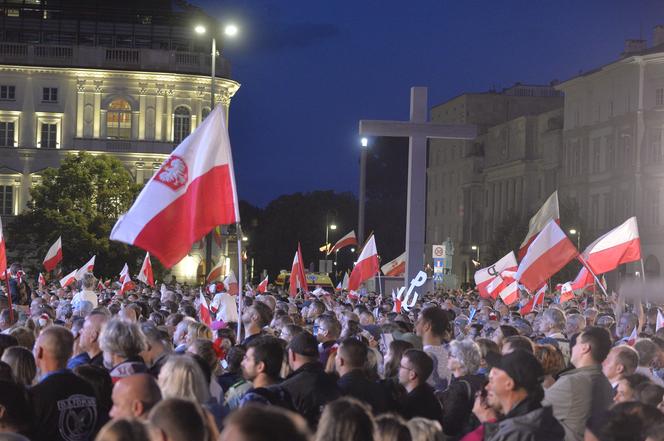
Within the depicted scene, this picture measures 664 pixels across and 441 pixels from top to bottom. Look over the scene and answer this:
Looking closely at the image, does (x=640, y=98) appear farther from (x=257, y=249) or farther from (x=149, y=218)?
(x=149, y=218)

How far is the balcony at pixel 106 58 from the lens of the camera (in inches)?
3455

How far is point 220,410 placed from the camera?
26.5ft

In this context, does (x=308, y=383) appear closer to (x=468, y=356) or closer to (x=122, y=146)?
(x=468, y=356)

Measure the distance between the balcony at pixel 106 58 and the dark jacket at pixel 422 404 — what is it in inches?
3162

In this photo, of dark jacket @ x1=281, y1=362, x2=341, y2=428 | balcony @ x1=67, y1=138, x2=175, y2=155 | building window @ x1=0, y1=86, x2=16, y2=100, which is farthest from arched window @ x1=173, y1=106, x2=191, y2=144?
dark jacket @ x1=281, y1=362, x2=341, y2=428

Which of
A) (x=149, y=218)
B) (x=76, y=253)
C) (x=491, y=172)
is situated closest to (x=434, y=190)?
(x=491, y=172)

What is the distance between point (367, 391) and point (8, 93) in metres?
81.8

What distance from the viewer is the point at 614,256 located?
21.9m

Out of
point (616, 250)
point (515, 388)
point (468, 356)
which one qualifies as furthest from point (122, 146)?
point (515, 388)

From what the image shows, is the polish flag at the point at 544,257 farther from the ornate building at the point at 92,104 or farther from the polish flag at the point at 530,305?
the ornate building at the point at 92,104

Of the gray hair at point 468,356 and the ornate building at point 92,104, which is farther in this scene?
the ornate building at point 92,104

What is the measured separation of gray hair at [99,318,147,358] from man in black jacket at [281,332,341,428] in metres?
1.00

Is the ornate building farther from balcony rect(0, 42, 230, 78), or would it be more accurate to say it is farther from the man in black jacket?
the man in black jacket

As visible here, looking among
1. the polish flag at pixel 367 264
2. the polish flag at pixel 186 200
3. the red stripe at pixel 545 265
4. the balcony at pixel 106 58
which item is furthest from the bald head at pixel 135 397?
the balcony at pixel 106 58
